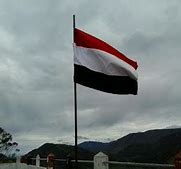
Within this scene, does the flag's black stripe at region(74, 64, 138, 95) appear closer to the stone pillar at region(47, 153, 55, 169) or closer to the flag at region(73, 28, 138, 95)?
the flag at region(73, 28, 138, 95)

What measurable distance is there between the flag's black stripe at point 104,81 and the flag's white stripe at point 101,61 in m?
0.09

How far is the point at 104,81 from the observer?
952 cm

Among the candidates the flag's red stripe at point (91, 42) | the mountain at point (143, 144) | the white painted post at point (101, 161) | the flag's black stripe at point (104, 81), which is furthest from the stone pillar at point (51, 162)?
the flag's red stripe at point (91, 42)

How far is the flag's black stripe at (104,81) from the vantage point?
9320mm

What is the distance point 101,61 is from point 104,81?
1.28ft

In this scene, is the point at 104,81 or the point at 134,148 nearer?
the point at 104,81

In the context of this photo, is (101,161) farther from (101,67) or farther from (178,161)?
(178,161)

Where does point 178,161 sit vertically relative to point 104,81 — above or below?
below

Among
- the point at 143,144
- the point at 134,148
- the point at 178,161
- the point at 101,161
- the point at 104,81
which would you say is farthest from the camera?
the point at 143,144


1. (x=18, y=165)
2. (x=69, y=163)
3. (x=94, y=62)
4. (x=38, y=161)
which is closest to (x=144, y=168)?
(x=94, y=62)

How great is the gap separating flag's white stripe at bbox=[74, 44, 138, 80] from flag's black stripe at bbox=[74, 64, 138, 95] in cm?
9

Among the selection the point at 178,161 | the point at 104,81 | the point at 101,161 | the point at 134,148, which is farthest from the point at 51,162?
the point at 134,148

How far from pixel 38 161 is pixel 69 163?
5.17m

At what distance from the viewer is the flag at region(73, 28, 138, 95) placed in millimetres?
9375
